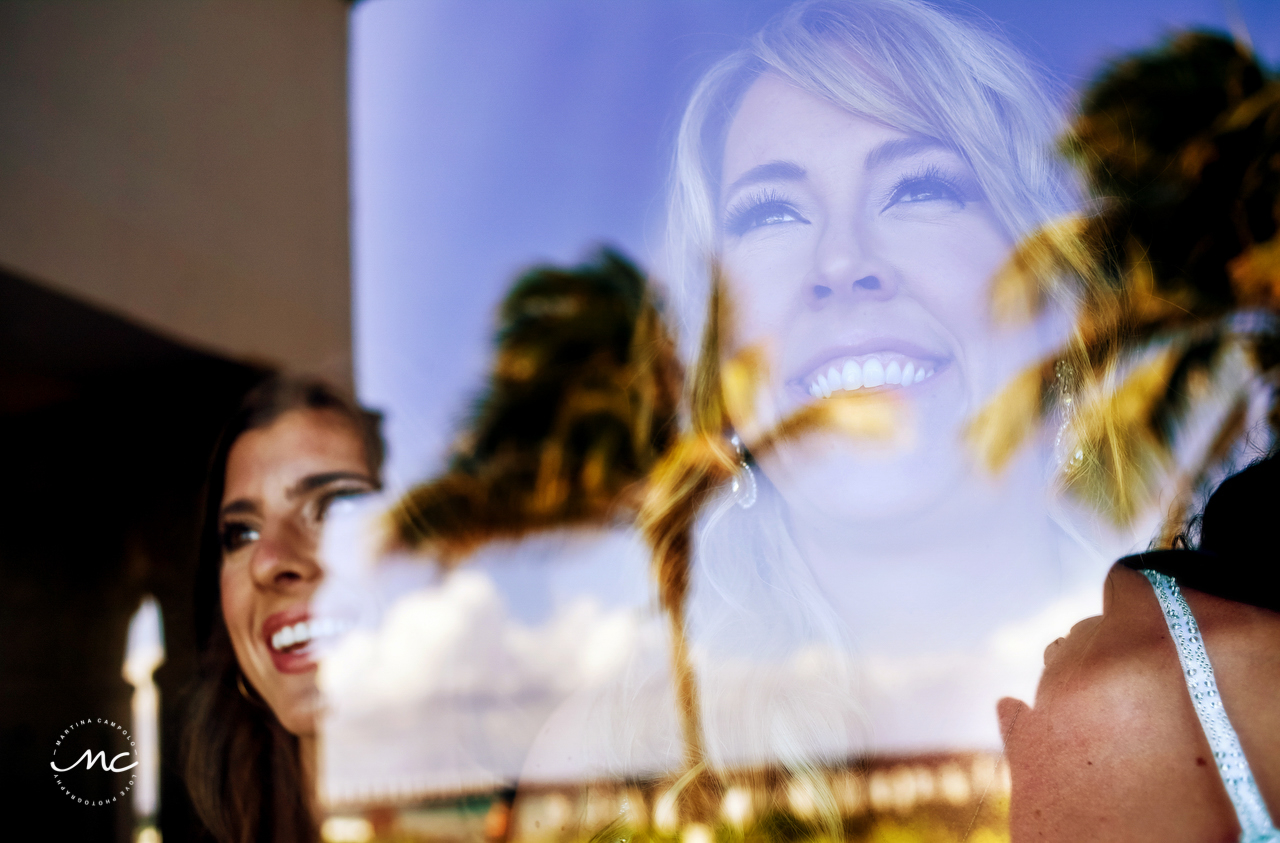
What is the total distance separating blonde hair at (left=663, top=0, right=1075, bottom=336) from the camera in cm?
105

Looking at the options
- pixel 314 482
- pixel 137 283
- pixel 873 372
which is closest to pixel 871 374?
pixel 873 372

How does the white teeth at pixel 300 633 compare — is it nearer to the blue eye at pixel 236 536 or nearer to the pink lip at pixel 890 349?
the blue eye at pixel 236 536

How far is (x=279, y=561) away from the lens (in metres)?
1.23

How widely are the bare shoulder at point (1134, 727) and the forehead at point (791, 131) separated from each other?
62 centimetres

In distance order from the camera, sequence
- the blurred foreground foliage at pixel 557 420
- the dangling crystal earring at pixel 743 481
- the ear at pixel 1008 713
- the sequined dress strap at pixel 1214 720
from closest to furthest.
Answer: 1. the sequined dress strap at pixel 1214 720
2. the ear at pixel 1008 713
3. the dangling crystal earring at pixel 743 481
4. the blurred foreground foliage at pixel 557 420

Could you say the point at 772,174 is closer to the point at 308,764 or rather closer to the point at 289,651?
the point at 289,651

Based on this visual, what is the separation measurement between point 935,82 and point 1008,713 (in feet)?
2.65

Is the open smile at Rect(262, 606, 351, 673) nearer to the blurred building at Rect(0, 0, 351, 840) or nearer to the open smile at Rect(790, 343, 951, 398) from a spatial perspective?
the blurred building at Rect(0, 0, 351, 840)

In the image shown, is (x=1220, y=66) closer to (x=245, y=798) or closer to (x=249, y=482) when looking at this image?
(x=249, y=482)

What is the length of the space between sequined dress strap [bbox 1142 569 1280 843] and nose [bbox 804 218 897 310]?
0.46m

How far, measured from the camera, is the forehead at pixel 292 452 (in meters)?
1.26

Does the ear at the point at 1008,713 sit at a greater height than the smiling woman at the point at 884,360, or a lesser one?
lesser

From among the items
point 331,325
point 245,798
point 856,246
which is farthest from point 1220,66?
point 245,798

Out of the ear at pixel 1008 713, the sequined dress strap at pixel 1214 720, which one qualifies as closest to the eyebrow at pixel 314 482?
the ear at pixel 1008 713
